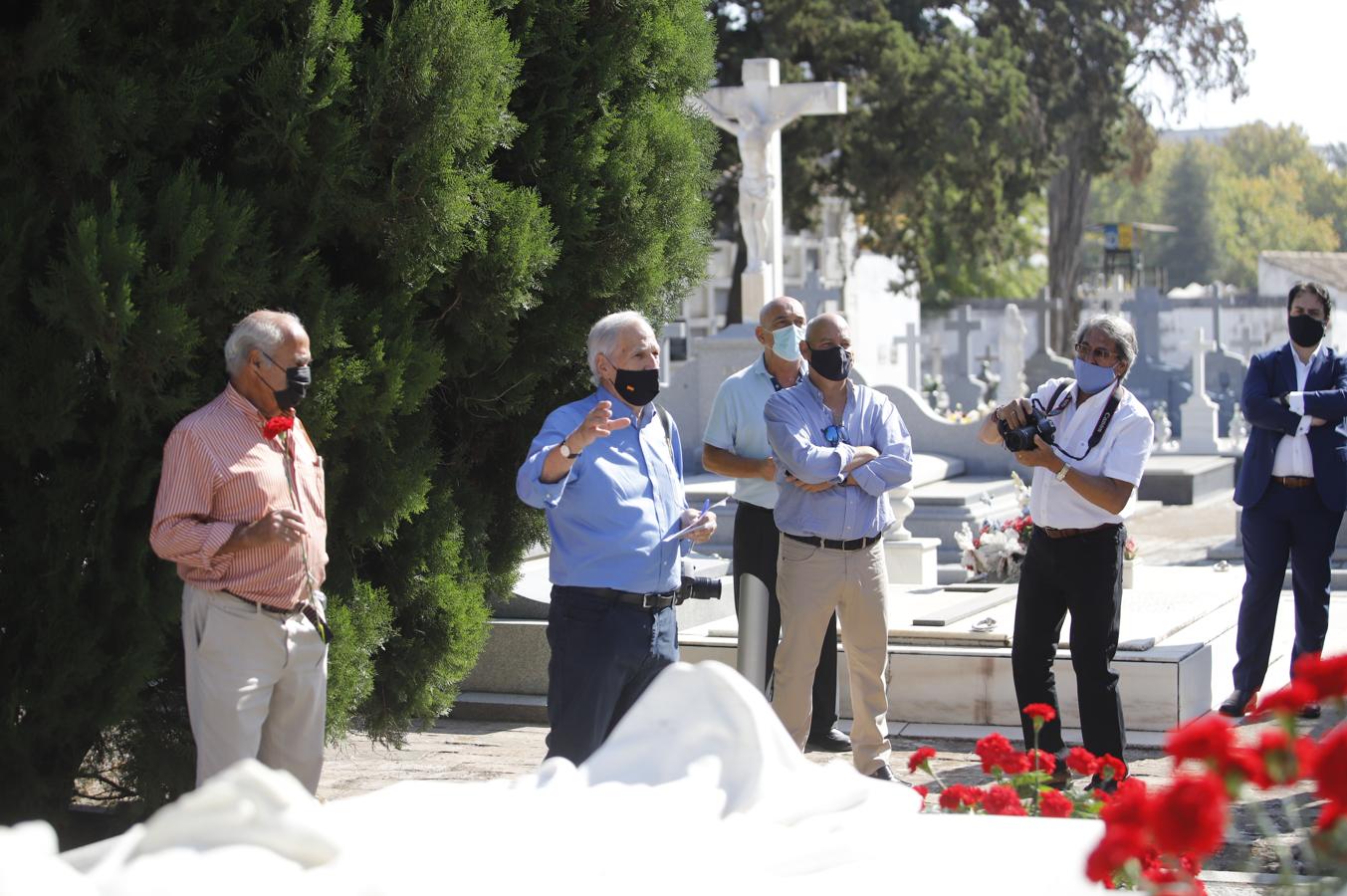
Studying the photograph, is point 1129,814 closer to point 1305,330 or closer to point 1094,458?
point 1094,458

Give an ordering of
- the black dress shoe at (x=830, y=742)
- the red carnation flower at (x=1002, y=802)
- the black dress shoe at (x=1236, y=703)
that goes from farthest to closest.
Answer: the black dress shoe at (x=1236, y=703), the black dress shoe at (x=830, y=742), the red carnation flower at (x=1002, y=802)

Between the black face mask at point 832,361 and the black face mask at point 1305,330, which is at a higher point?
the black face mask at point 1305,330

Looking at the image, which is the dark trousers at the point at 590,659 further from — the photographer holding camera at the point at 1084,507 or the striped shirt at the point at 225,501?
the photographer holding camera at the point at 1084,507

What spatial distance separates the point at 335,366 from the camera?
5.61 m

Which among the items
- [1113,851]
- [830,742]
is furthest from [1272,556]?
[1113,851]

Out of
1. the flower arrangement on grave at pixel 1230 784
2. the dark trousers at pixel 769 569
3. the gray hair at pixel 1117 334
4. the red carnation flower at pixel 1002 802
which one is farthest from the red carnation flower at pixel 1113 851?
the dark trousers at pixel 769 569

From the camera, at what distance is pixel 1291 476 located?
25.7 feet

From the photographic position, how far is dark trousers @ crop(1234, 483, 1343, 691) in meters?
7.78

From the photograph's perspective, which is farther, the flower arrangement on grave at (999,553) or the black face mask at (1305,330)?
the flower arrangement on grave at (999,553)

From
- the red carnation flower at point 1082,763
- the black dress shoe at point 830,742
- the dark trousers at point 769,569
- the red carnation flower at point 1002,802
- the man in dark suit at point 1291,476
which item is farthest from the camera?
the man in dark suit at point 1291,476

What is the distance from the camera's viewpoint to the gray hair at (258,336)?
15.2ft

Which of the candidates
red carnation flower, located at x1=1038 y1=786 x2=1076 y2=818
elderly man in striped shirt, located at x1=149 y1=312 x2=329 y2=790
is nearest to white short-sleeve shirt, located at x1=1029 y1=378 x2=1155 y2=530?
red carnation flower, located at x1=1038 y1=786 x2=1076 y2=818

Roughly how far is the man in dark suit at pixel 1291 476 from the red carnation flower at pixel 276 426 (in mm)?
4899

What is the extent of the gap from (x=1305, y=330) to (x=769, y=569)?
2860 mm
